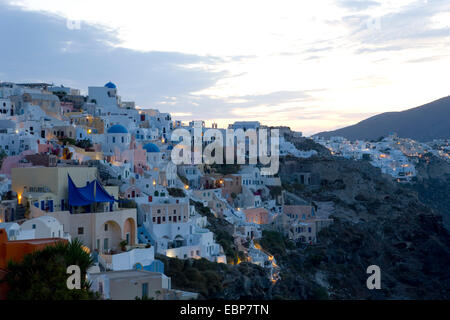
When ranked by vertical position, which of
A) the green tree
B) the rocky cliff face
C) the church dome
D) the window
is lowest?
the rocky cliff face

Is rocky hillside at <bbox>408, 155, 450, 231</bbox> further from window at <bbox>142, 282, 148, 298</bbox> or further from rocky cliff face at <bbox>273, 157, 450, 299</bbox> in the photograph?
window at <bbox>142, 282, 148, 298</bbox>

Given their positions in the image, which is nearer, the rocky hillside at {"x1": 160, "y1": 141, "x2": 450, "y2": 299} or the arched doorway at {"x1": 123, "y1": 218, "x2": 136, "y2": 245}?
the arched doorway at {"x1": 123, "y1": 218, "x2": 136, "y2": 245}

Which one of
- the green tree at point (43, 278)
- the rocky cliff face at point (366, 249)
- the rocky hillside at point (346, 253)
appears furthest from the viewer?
the rocky cliff face at point (366, 249)

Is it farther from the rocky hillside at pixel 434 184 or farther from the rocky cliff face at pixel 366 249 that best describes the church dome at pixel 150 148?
the rocky hillside at pixel 434 184

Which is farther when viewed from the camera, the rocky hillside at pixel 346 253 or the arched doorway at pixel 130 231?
the rocky hillside at pixel 346 253

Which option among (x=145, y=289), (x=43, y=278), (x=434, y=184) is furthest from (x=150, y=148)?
(x=434, y=184)

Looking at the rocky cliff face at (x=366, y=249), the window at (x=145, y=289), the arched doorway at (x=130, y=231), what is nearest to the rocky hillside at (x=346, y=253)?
the rocky cliff face at (x=366, y=249)

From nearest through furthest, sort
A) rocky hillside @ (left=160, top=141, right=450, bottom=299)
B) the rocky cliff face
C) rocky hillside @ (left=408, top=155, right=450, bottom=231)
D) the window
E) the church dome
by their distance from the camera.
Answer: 1. the window
2. rocky hillside @ (left=160, top=141, right=450, bottom=299)
3. the rocky cliff face
4. the church dome
5. rocky hillside @ (left=408, top=155, right=450, bottom=231)

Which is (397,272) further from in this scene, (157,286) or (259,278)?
(157,286)

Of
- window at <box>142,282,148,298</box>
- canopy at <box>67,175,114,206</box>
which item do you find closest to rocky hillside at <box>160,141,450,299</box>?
canopy at <box>67,175,114,206</box>

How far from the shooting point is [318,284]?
5097 centimetres

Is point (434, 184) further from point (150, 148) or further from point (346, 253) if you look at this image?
point (150, 148)

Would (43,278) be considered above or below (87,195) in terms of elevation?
below
